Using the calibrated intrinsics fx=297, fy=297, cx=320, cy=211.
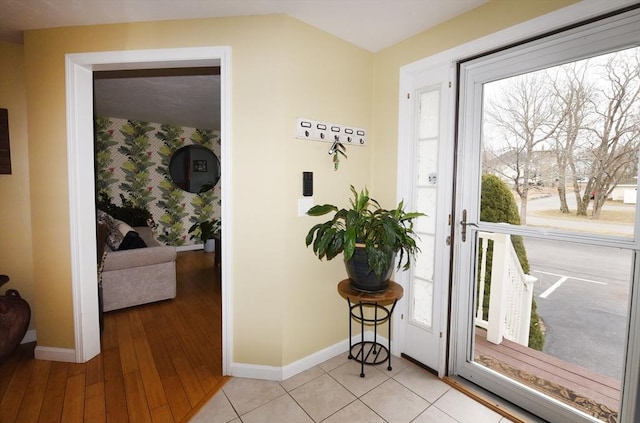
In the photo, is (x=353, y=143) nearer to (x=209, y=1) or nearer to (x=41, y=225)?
(x=209, y=1)

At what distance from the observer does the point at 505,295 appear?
7.36 ft

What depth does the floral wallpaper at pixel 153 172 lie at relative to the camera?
16.1ft

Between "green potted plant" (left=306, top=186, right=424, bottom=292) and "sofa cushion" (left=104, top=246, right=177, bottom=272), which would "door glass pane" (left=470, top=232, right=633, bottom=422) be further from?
"sofa cushion" (left=104, top=246, right=177, bottom=272)

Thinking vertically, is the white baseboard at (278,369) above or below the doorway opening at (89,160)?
below

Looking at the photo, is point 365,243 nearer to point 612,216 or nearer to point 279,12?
point 612,216

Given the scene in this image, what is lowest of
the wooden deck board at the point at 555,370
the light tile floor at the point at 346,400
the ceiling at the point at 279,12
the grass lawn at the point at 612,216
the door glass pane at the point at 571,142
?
the light tile floor at the point at 346,400

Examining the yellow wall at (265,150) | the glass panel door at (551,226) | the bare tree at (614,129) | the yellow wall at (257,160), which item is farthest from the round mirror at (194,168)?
the bare tree at (614,129)

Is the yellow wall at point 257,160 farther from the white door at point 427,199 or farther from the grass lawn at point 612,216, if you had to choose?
the grass lawn at point 612,216

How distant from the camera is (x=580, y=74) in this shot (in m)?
1.57

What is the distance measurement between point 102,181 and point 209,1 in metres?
4.35

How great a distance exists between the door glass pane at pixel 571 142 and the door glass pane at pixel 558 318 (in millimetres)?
200

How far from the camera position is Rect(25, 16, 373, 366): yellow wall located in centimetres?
195

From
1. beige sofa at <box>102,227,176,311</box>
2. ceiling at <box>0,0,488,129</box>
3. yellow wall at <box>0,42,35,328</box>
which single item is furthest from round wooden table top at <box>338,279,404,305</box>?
yellow wall at <box>0,42,35,328</box>

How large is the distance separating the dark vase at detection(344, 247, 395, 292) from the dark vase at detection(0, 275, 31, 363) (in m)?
2.29
